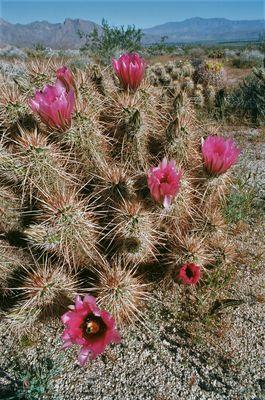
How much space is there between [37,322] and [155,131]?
4.72ft

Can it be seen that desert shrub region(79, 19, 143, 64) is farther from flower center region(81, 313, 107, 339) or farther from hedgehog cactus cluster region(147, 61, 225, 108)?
flower center region(81, 313, 107, 339)

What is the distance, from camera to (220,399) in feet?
6.33

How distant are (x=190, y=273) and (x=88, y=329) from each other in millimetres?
661

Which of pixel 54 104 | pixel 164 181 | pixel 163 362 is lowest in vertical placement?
pixel 163 362

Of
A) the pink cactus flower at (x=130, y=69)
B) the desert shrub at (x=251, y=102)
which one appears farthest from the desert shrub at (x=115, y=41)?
the pink cactus flower at (x=130, y=69)

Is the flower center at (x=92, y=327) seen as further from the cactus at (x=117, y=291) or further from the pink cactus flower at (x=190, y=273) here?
the pink cactus flower at (x=190, y=273)

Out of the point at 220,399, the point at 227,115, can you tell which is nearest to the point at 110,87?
the point at 220,399

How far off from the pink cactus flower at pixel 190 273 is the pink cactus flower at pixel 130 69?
126cm

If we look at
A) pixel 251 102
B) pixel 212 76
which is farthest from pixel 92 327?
pixel 212 76

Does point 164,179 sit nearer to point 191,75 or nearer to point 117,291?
point 117,291

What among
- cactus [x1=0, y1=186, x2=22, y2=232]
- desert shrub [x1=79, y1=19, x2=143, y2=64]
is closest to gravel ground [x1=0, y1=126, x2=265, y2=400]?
cactus [x1=0, y1=186, x2=22, y2=232]

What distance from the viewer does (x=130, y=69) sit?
8.03ft

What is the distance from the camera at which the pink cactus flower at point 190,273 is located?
2.08 m

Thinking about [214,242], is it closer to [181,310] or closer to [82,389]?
[181,310]
